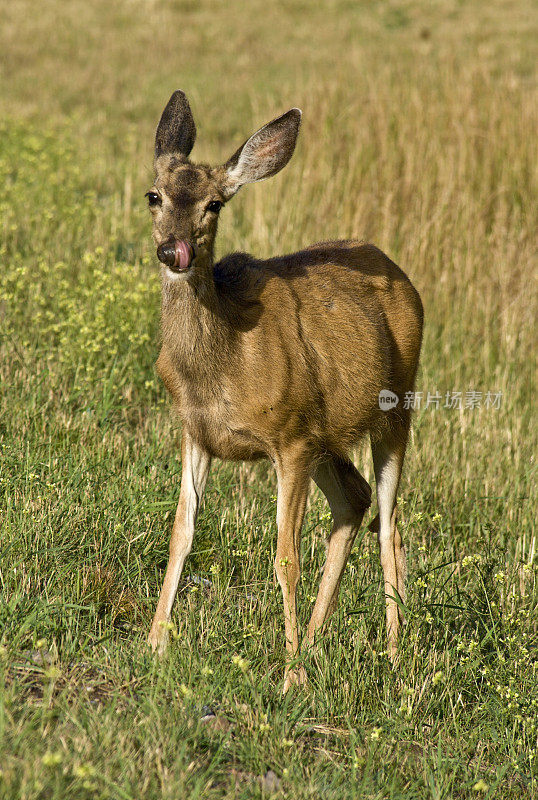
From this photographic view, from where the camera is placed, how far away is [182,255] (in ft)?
12.6

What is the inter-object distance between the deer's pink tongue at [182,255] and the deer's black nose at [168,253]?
0.01 metres

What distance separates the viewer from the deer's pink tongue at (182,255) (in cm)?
384

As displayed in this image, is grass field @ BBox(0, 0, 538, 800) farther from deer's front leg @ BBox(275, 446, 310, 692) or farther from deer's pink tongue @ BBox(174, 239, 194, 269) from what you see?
deer's pink tongue @ BBox(174, 239, 194, 269)

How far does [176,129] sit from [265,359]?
3.95ft

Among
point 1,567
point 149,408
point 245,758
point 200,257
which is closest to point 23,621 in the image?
point 1,567

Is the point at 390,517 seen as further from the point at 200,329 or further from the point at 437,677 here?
the point at 200,329

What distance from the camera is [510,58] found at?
15992mm

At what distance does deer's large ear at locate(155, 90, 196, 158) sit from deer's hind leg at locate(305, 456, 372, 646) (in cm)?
161

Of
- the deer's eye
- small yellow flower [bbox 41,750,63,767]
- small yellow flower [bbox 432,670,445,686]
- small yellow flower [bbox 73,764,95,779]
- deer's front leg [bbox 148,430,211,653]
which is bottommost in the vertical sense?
small yellow flower [bbox 432,670,445,686]

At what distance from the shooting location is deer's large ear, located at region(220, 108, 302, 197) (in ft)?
14.0

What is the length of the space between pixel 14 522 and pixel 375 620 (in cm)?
164

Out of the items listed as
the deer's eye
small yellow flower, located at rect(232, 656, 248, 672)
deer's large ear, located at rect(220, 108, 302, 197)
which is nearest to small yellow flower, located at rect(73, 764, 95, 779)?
small yellow flower, located at rect(232, 656, 248, 672)

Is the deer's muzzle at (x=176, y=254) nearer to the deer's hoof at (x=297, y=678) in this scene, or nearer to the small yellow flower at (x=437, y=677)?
the deer's hoof at (x=297, y=678)

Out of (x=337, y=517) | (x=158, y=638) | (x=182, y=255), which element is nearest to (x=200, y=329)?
(x=182, y=255)
